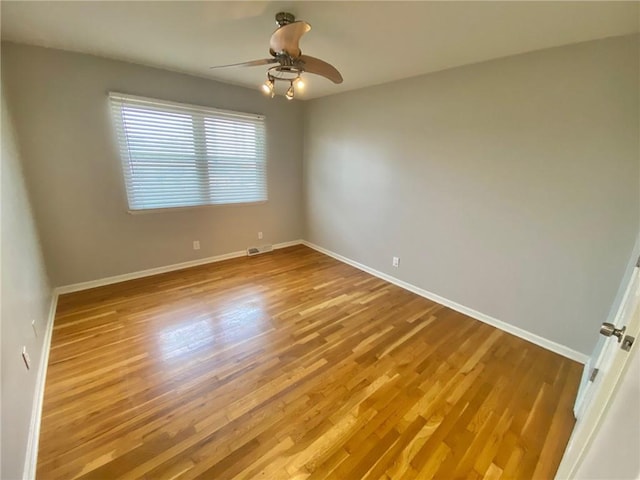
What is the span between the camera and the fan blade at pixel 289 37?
1569mm

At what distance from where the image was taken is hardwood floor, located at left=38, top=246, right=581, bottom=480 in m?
1.41

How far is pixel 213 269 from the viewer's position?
12.3 feet

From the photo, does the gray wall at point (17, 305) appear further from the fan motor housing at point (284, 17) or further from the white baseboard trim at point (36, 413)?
the fan motor housing at point (284, 17)

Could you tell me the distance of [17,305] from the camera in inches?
60.7

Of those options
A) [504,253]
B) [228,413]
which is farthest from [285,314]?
[504,253]

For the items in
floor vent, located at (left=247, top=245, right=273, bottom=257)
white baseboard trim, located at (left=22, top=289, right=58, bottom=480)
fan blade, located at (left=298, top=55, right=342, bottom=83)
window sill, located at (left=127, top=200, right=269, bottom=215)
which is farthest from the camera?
floor vent, located at (left=247, top=245, right=273, bottom=257)

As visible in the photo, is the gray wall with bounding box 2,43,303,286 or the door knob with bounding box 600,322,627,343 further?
→ the gray wall with bounding box 2,43,303,286

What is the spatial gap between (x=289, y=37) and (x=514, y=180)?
2.08 meters

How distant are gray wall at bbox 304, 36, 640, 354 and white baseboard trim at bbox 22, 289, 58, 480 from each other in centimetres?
321

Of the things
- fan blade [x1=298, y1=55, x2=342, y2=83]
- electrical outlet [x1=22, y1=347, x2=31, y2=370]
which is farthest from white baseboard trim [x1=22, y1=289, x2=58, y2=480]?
fan blade [x1=298, y1=55, x2=342, y2=83]

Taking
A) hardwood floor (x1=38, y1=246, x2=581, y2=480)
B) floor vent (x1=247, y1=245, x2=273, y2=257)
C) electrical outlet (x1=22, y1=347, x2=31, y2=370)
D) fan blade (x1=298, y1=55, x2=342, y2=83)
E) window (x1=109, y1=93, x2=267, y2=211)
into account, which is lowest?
hardwood floor (x1=38, y1=246, x2=581, y2=480)

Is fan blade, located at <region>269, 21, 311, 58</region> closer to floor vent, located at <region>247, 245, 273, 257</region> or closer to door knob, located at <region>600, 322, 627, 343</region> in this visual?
door knob, located at <region>600, 322, 627, 343</region>

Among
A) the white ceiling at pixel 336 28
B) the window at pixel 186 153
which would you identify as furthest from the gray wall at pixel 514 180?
the window at pixel 186 153

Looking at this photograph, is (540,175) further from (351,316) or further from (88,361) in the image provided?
(88,361)
